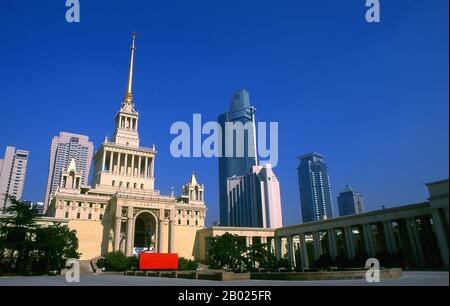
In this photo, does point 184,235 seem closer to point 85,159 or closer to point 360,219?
point 360,219

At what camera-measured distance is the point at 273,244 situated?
243 feet

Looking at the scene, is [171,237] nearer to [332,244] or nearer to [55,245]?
[55,245]

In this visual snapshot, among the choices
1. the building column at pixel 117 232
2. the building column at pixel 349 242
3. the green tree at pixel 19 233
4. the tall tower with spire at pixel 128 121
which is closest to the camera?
the green tree at pixel 19 233

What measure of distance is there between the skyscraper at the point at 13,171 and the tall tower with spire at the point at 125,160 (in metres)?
75.9

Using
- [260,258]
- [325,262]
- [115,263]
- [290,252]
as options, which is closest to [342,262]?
[325,262]

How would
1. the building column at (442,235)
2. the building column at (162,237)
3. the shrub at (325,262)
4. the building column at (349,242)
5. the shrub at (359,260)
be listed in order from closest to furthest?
the building column at (442,235) → the shrub at (359,260) → the shrub at (325,262) → the building column at (349,242) → the building column at (162,237)

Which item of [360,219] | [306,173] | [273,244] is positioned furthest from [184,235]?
[306,173]

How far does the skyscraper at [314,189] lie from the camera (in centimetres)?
15575

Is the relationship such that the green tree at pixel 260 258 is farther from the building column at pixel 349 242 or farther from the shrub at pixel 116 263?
the shrub at pixel 116 263

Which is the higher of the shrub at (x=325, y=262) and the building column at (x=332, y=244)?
the building column at (x=332, y=244)

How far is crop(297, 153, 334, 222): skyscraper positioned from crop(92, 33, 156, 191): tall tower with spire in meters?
91.0

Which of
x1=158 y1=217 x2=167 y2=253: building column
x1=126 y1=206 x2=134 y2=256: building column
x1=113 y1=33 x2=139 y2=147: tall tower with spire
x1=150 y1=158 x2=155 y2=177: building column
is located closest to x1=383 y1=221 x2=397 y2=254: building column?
x1=158 y1=217 x2=167 y2=253: building column

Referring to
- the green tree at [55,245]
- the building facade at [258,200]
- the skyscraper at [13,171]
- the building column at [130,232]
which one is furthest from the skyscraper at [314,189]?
the skyscraper at [13,171]
